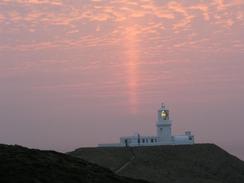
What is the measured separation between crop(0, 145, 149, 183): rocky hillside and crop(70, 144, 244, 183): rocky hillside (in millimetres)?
38822

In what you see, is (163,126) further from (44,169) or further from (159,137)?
(44,169)

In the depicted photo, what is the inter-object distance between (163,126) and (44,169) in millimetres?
63554

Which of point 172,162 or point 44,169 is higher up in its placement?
point 44,169

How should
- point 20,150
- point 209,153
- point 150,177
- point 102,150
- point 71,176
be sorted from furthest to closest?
1. point 209,153
2. point 102,150
3. point 150,177
4. point 20,150
5. point 71,176

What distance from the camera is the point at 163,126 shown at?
103 m

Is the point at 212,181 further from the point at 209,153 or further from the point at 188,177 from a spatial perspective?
the point at 209,153

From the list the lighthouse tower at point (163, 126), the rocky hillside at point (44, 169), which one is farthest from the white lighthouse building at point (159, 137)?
the rocky hillside at point (44, 169)

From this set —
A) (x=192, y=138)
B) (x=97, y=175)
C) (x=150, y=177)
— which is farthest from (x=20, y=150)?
(x=192, y=138)

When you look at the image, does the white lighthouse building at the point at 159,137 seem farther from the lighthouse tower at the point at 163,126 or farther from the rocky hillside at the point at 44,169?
the rocky hillside at the point at 44,169

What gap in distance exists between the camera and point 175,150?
10400cm

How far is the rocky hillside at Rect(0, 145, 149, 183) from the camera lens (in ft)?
128

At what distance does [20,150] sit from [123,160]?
4990 cm

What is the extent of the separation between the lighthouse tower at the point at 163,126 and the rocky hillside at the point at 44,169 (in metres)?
56.5

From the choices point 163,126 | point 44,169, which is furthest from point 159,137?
point 44,169
